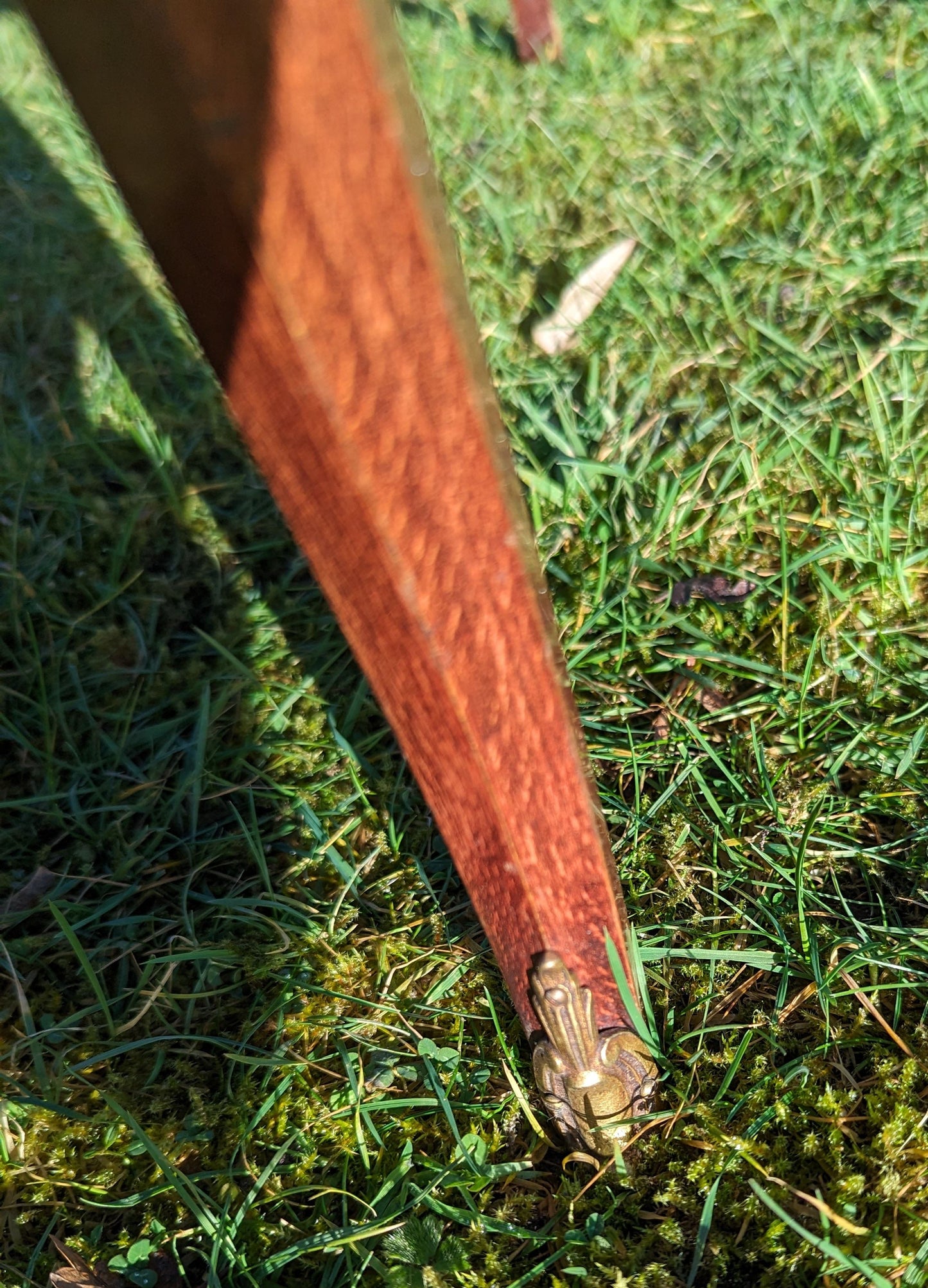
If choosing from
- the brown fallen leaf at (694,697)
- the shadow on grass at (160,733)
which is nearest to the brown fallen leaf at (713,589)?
the brown fallen leaf at (694,697)

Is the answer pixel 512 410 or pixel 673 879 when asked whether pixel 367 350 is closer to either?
pixel 673 879

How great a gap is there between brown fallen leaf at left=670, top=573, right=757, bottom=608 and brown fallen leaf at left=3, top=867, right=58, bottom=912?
1219mm

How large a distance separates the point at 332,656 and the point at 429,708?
970 mm

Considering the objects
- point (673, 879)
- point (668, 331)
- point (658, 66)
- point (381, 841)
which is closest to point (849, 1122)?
point (673, 879)

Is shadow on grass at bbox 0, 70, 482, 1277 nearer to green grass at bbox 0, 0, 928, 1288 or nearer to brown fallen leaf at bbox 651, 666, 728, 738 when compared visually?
green grass at bbox 0, 0, 928, 1288

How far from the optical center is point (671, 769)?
1.49 m

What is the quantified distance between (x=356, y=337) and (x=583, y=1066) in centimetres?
88

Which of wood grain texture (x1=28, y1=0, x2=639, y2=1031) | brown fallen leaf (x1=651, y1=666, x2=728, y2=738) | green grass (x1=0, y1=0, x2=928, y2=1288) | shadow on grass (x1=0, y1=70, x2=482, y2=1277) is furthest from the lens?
brown fallen leaf (x1=651, y1=666, x2=728, y2=738)

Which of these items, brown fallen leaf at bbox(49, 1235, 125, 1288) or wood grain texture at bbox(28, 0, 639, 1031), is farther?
brown fallen leaf at bbox(49, 1235, 125, 1288)

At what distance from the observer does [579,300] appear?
224cm

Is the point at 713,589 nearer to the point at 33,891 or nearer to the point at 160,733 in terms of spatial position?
the point at 160,733

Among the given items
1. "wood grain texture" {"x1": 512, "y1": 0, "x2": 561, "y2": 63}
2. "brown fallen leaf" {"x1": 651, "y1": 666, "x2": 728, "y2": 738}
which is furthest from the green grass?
"wood grain texture" {"x1": 512, "y1": 0, "x2": 561, "y2": 63}

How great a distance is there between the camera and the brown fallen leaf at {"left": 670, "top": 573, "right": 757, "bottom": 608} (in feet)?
5.45

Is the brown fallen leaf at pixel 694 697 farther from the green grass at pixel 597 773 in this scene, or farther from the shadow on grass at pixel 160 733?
the shadow on grass at pixel 160 733
